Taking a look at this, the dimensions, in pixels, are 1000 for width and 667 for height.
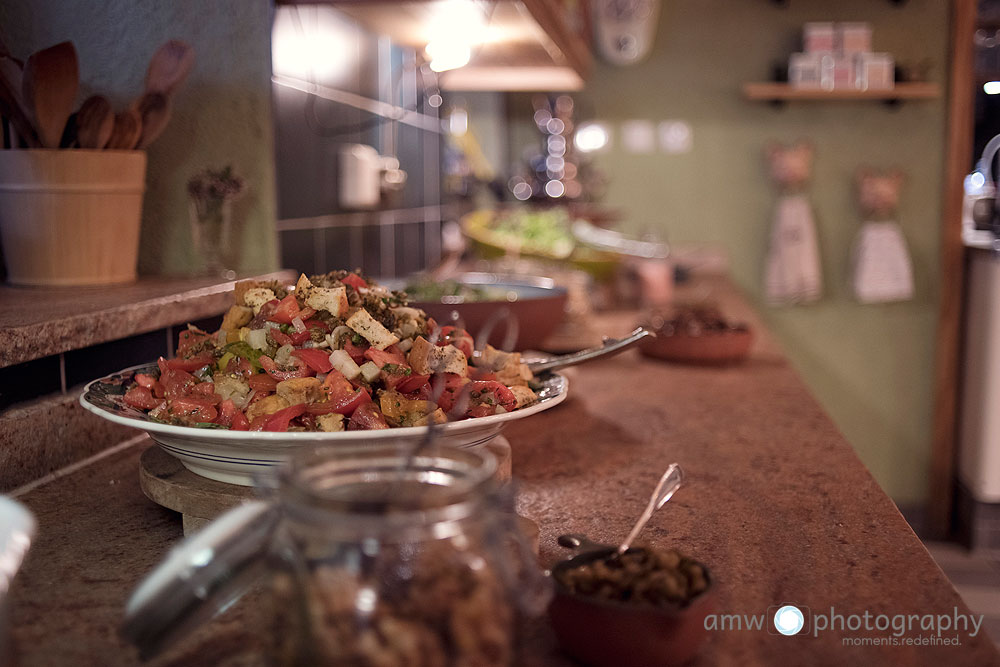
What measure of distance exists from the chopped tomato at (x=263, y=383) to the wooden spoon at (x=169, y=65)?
2.15 feet

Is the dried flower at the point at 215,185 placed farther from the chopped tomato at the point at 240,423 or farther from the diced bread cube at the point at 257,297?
the chopped tomato at the point at 240,423

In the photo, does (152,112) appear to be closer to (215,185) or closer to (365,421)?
(215,185)

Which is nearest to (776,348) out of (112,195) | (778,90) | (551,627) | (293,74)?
(293,74)

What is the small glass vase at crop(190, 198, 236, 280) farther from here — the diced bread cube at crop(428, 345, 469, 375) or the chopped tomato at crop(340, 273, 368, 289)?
the diced bread cube at crop(428, 345, 469, 375)

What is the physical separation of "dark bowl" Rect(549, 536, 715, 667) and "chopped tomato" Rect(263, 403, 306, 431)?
0.32m

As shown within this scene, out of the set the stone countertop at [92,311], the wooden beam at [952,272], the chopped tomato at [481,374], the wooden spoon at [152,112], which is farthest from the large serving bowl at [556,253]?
the wooden beam at [952,272]

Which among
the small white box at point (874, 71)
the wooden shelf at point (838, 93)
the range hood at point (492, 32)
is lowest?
the range hood at point (492, 32)

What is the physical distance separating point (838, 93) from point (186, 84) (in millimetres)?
3221

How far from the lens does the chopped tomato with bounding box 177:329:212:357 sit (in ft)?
3.02

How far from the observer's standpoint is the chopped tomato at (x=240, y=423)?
31.4 inches

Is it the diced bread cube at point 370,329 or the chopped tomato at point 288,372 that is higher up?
the diced bread cube at point 370,329

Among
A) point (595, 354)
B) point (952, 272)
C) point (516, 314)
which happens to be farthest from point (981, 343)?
point (595, 354)

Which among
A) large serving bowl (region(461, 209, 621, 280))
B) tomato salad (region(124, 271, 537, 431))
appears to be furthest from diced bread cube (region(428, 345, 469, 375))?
large serving bowl (region(461, 209, 621, 280))

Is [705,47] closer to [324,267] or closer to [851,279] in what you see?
[851,279]
